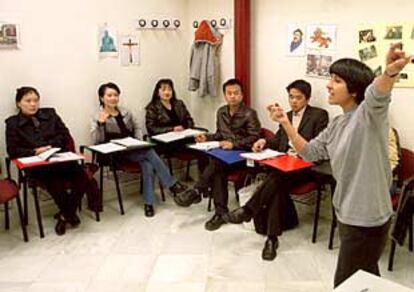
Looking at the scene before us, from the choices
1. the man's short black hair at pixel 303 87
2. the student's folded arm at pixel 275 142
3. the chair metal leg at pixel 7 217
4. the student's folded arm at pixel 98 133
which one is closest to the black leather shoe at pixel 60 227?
the chair metal leg at pixel 7 217

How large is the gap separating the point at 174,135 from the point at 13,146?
1.39 m

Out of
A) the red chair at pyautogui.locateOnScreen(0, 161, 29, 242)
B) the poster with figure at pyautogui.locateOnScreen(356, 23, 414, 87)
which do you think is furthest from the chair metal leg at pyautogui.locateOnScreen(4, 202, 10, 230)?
the poster with figure at pyautogui.locateOnScreen(356, 23, 414, 87)

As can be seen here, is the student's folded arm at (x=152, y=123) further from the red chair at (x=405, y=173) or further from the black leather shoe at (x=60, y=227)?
the red chair at (x=405, y=173)

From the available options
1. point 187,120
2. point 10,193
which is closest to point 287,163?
point 187,120

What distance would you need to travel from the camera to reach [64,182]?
3.74 m

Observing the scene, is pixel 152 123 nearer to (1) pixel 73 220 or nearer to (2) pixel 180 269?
(1) pixel 73 220

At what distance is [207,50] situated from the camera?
4.70 meters

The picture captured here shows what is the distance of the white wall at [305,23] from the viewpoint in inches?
134

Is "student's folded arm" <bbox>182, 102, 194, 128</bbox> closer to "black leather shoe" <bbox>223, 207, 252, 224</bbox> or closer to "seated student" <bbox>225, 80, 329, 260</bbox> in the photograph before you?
"seated student" <bbox>225, 80, 329, 260</bbox>

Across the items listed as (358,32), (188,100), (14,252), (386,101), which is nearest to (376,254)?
(386,101)

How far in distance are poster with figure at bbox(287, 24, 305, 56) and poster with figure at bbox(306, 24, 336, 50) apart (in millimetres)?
59

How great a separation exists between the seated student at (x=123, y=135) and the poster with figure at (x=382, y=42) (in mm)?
1884

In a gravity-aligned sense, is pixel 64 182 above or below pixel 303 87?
below

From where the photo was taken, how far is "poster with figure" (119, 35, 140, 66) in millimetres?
4543
